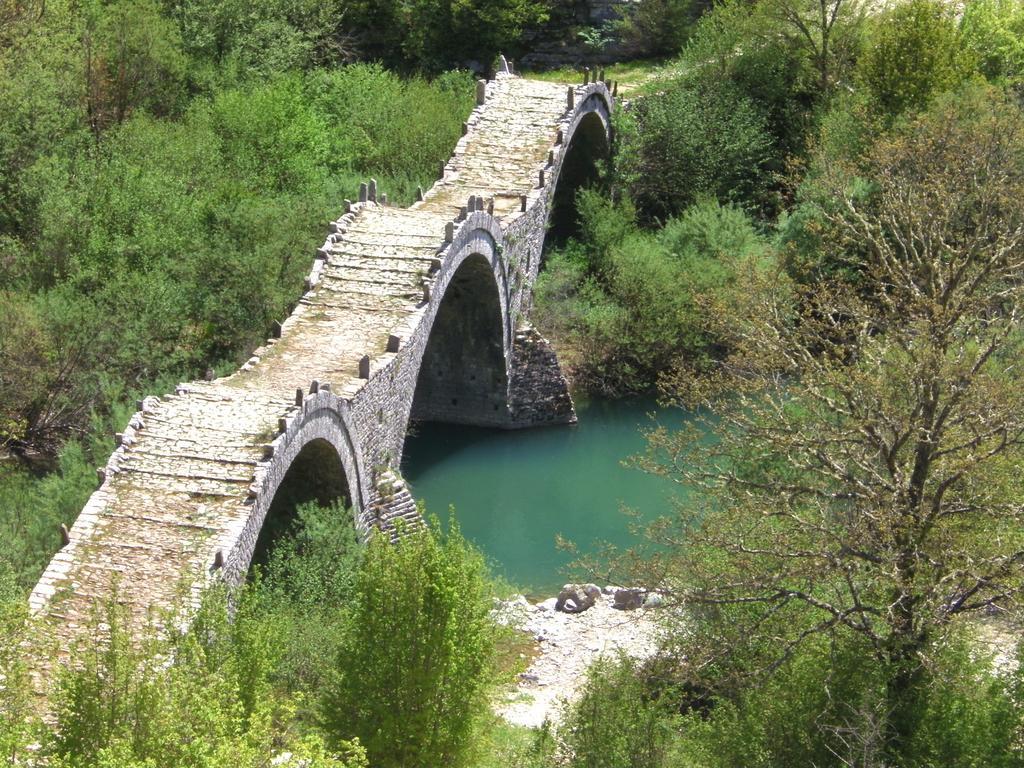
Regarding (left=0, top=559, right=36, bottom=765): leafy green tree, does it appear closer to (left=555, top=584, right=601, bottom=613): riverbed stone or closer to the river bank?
the river bank

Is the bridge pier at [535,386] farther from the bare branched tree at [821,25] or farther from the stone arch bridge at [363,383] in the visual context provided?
the bare branched tree at [821,25]

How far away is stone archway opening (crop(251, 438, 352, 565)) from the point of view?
28828 millimetres

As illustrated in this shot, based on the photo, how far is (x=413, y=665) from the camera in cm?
2006

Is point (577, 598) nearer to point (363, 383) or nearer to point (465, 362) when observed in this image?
point (363, 383)

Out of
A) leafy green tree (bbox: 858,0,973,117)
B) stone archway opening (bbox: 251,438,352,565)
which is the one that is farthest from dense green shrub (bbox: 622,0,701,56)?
stone archway opening (bbox: 251,438,352,565)

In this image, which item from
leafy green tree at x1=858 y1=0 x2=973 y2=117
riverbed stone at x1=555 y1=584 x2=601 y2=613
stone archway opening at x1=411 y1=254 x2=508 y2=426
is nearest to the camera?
riverbed stone at x1=555 y1=584 x2=601 y2=613

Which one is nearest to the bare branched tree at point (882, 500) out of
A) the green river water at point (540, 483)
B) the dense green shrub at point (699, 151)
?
the green river water at point (540, 483)

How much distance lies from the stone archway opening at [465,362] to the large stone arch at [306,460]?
8.79 m

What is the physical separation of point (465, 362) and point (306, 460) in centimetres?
1158

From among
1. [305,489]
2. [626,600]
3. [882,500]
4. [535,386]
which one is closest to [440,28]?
[535,386]

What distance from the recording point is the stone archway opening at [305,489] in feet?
94.6

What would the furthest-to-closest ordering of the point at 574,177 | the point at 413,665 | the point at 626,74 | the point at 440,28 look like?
1. the point at 626,74
2. the point at 440,28
3. the point at 574,177
4. the point at 413,665

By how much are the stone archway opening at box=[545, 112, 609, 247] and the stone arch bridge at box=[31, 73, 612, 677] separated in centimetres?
7

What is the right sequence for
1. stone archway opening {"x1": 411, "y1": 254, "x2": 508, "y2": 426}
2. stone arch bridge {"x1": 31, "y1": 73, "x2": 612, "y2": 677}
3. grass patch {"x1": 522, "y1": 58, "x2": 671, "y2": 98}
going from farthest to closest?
1. grass patch {"x1": 522, "y1": 58, "x2": 671, "y2": 98}
2. stone archway opening {"x1": 411, "y1": 254, "x2": 508, "y2": 426}
3. stone arch bridge {"x1": 31, "y1": 73, "x2": 612, "y2": 677}
